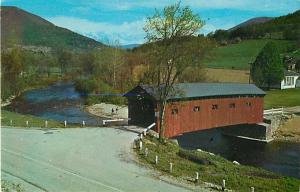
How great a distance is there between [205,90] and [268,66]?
3380 centimetres

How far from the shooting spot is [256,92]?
4338cm

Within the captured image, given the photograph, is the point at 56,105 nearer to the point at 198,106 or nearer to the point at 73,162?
the point at 198,106

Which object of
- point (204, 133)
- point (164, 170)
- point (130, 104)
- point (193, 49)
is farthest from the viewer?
point (204, 133)

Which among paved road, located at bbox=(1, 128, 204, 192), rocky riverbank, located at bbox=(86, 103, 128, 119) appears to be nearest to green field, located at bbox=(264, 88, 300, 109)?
rocky riverbank, located at bbox=(86, 103, 128, 119)

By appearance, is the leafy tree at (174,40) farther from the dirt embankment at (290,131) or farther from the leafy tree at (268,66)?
the leafy tree at (268,66)

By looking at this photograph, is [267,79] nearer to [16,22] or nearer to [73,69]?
[73,69]

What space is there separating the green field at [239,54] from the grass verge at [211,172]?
55020 millimetres

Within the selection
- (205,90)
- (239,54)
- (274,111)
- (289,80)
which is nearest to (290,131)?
(274,111)

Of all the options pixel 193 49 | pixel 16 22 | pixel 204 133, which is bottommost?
pixel 204 133

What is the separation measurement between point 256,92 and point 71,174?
93.8ft

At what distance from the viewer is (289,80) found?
74.0 metres

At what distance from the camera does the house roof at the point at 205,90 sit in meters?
32.4

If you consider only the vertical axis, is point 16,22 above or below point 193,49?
above

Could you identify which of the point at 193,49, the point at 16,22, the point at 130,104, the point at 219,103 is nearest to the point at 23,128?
the point at 130,104
